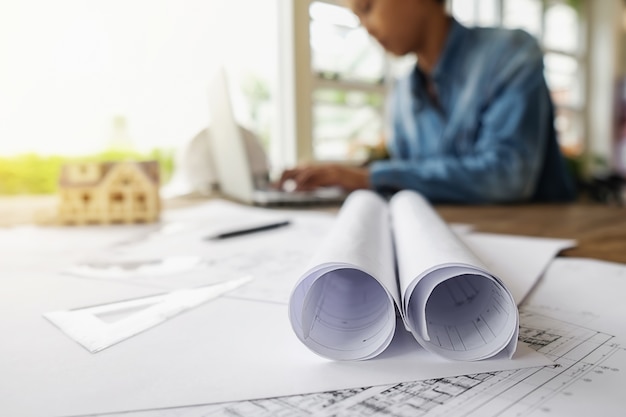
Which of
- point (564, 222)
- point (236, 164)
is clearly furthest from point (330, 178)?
point (564, 222)

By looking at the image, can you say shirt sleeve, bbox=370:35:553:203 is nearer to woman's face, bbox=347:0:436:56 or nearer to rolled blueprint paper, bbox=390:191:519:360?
woman's face, bbox=347:0:436:56

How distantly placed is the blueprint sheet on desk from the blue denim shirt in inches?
27.9

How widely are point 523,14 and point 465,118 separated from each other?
3320 millimetres

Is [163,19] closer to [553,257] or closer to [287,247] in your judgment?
[287,247]

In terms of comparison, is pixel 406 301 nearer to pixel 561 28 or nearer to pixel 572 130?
pixel 561 28

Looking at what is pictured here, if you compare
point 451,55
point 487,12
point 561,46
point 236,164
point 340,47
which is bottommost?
point 236,164

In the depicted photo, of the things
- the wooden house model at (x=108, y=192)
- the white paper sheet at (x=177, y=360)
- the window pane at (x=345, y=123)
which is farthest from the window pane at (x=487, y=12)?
the white paper sheet at (x=177, y=360)

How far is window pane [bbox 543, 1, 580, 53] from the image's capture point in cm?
420

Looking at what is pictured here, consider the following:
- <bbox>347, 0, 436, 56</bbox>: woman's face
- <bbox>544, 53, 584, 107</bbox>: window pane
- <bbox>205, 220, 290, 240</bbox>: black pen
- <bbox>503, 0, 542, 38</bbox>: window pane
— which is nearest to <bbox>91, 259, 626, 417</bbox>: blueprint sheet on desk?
<bbox>205, 220, 290, 240</bbox>: black pen

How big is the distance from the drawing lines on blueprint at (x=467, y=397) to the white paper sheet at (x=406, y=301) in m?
0.03

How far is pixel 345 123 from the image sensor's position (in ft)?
8.52

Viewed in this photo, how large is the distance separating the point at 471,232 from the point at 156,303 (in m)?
0.44

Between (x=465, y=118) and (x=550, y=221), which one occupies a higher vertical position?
(x=465, y=118)

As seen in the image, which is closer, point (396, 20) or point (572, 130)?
point (396, 20)
